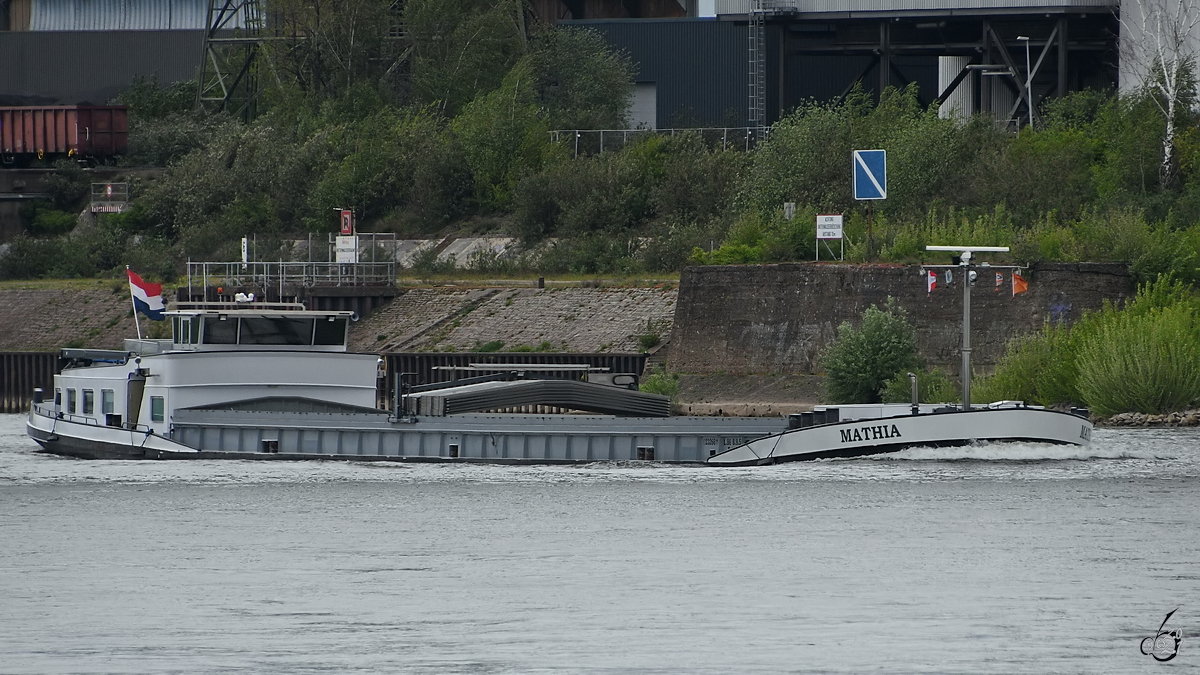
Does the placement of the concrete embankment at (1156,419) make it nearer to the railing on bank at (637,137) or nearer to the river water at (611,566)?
the river water at (611,566)

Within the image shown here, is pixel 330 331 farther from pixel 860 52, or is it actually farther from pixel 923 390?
pixel 860 52

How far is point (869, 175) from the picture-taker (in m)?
43.9

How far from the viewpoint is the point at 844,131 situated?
2344 inches

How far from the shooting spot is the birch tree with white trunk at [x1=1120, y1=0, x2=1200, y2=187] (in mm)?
54188

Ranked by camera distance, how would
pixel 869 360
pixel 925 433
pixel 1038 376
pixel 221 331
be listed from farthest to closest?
pixel 869 360
pixel 1038 376
pixel 221 331
pixel 925 433

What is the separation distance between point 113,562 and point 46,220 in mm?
52358

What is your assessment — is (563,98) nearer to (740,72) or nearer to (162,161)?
(740,72)

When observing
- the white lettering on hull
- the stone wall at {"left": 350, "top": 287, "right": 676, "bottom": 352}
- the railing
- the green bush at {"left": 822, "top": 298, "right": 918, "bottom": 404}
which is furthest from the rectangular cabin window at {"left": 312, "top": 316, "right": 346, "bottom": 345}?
the railing

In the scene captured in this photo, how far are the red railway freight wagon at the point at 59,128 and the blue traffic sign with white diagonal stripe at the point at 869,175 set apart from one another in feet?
142

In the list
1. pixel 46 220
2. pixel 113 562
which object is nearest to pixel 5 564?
pixel 113 562

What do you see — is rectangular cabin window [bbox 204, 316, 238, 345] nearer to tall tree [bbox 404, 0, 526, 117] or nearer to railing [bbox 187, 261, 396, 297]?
railing [bbox 187, 261, 396, 297]

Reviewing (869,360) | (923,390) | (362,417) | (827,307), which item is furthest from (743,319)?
(362,417)

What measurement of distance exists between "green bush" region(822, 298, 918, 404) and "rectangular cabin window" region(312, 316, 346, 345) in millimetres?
11956

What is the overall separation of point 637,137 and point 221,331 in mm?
32884
